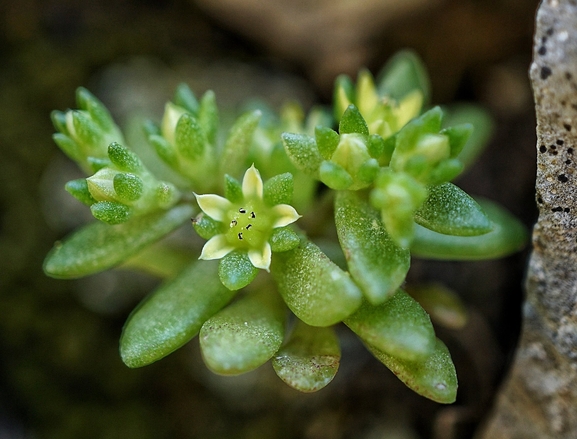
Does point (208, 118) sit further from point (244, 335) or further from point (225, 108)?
point (225, 108)

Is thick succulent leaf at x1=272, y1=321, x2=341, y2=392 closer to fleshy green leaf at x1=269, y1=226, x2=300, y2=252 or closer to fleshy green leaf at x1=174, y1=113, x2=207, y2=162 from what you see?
fleshy green leaf at x1=269, y1=226, x2=300, y2=252

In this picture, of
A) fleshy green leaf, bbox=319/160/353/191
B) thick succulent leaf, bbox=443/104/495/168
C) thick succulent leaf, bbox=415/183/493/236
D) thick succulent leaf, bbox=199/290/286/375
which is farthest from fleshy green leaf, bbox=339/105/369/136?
thick succulent leaf, bbox=443/104/495/168

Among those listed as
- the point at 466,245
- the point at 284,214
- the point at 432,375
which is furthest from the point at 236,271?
the point at 466,245

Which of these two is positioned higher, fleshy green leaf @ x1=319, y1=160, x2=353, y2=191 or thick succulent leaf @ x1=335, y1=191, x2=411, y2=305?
fleshy green leaf @ x1=319, y1=160, x2=353, y2=191

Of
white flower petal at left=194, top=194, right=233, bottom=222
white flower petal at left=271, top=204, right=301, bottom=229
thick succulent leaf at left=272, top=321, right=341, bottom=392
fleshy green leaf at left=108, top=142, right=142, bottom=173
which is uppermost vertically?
fleshy green leaf at left=108, top=142, right=142, bottom=173

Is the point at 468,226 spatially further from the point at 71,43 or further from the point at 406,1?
the point at 71,43

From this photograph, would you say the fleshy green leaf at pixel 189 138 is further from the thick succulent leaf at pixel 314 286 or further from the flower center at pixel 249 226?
the thick succulent leaf at pixel 314 286
